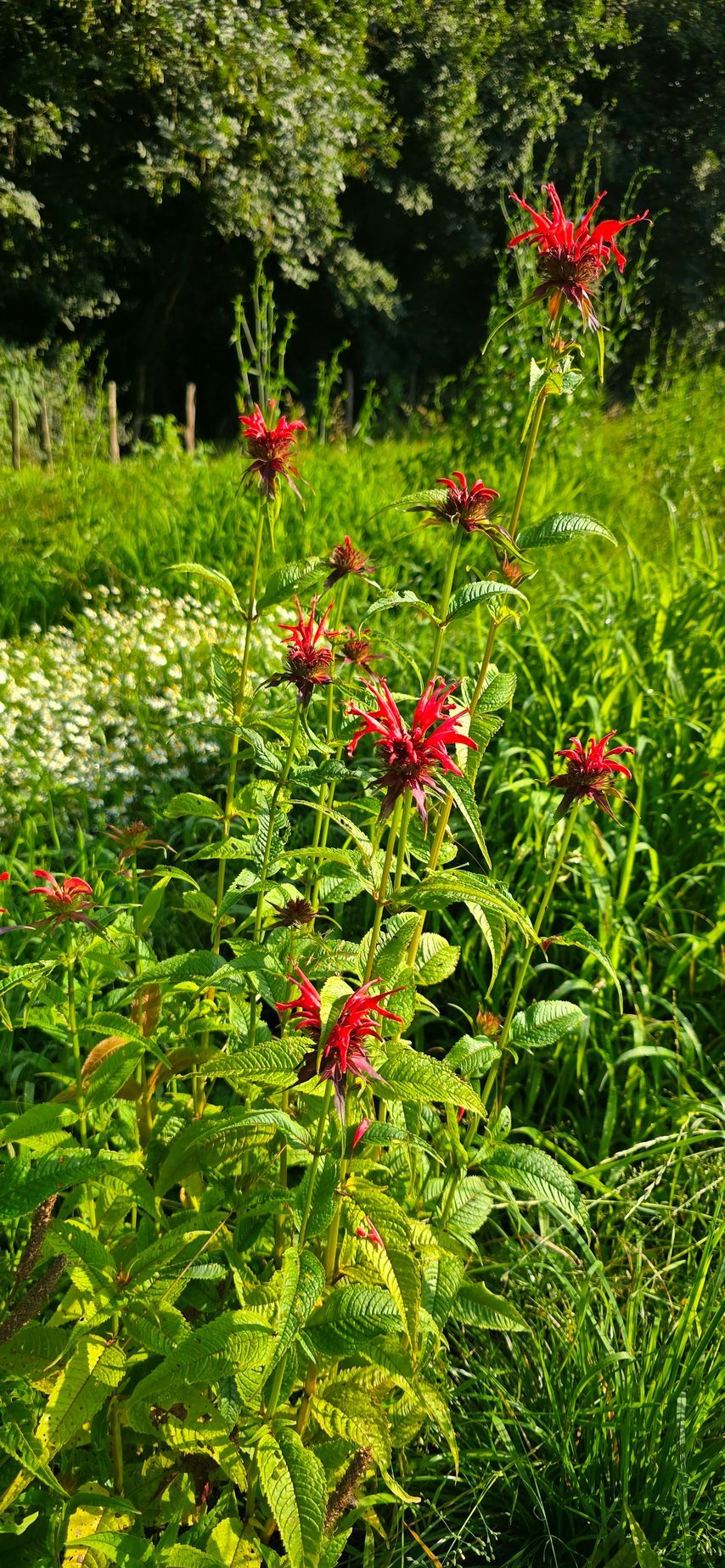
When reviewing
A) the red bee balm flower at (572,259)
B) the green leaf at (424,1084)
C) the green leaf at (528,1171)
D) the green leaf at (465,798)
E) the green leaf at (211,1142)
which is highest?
the red bee balm flower at (572,259)

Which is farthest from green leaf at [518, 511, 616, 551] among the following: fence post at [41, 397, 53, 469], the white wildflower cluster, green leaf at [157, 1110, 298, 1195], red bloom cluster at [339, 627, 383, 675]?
fence post at [41, 397, 53, 469]

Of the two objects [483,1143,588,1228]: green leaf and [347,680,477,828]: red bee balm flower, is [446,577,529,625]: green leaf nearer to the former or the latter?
[347,680,477,828]: red bee balm flower

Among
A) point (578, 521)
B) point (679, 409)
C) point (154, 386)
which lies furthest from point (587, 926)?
point (154, 386)

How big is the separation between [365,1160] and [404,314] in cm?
1425

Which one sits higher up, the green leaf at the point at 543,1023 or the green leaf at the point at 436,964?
the green leaf at the point at 436,964

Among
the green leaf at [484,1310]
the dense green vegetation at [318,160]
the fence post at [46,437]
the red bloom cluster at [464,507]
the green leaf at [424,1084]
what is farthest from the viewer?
the dense green vegetation at [318,160]

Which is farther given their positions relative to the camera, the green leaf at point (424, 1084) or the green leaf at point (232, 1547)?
the green leaf at point (232, 1547)

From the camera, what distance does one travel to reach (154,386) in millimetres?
12453

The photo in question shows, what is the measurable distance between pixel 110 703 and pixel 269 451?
2143mm

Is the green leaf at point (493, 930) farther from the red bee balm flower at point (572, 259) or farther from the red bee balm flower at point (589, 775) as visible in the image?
the red bee balm flower at point (572, 259)

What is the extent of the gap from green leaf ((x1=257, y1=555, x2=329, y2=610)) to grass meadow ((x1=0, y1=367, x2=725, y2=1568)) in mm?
155

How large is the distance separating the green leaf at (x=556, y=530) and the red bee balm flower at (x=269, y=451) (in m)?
0.32

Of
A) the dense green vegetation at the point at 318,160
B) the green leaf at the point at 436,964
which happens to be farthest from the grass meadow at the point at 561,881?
the dense green vegetation at the point at 318,160

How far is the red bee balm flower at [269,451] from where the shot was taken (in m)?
1.33
